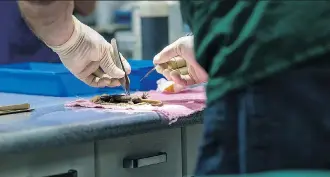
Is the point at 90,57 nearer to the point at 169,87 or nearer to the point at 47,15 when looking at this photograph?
the point at 169,87

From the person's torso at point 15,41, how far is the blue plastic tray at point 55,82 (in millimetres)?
504

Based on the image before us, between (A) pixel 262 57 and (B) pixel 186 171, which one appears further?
(B) pixel 186 171

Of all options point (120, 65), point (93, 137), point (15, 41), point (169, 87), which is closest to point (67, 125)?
point (93, 137)

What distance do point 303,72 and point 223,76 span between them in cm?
9

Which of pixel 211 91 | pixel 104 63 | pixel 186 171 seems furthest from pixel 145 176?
pixel 211 91

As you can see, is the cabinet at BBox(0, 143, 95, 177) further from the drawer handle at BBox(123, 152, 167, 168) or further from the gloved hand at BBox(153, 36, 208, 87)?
the gloved hand at BBox(153, 36, 208, 87)

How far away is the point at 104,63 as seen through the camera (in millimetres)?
1292

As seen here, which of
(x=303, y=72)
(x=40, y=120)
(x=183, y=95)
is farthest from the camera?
(x=183, y=95)

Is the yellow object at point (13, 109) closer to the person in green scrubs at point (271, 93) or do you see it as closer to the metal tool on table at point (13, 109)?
the metal tool on table at point (13, 109)

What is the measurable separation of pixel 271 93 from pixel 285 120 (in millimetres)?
34

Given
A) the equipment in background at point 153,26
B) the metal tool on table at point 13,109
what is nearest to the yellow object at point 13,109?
the metal tool on table at point 13,109

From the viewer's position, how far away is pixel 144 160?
118cm

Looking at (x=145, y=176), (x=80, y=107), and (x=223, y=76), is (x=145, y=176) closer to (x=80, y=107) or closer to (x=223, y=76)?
(x=80, y=107)

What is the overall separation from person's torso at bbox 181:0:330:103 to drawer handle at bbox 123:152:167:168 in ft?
1.39
